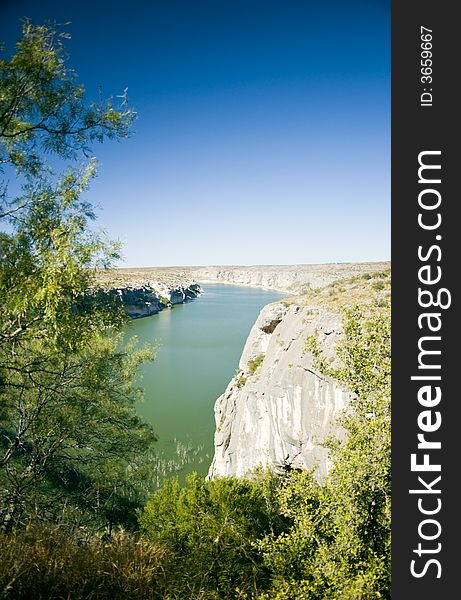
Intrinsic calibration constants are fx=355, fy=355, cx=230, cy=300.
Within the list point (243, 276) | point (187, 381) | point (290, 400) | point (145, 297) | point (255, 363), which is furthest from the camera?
point (243, 276)

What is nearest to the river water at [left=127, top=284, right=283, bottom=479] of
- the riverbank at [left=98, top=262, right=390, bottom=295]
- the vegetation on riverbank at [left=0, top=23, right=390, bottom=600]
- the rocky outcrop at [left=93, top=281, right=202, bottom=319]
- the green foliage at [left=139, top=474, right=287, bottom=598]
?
the vegetation on riverbank at [left=0, top=23, right=390, bottom=600]

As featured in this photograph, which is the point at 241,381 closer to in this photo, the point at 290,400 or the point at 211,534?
the point at 290,400

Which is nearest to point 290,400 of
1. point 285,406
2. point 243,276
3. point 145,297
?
point 285,406

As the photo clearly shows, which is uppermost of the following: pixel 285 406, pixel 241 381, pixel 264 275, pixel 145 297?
pixel 264 275

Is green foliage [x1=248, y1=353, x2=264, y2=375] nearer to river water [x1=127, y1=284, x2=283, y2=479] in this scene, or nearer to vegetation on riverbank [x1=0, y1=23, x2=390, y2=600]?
river water [x1=127, y1=284, x2=283, y2=479]

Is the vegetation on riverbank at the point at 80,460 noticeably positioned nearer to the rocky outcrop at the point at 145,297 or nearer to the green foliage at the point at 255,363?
the green foliage at the point at 255,363

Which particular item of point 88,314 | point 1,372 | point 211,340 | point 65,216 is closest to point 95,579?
point 88,314
